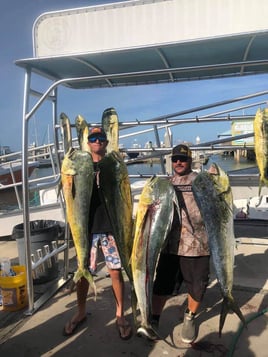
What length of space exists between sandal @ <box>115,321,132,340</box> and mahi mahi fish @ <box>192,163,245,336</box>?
89 centimetres

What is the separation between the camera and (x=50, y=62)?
11.3 ft

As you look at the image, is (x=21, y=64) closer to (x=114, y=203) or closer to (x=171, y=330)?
(x=114, y=203)

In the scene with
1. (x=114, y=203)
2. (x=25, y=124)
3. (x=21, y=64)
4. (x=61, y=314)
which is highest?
(x=21, y=64)

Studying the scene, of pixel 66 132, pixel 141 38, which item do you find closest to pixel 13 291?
pixel 66 132

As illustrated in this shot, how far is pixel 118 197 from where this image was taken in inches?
102

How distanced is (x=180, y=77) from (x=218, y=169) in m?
2.40

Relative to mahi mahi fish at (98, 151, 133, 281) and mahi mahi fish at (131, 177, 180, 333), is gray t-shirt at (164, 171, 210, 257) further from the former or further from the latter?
mahi mahi fish at (98, 151, 133, 281)

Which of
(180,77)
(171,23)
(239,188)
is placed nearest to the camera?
(171,23)

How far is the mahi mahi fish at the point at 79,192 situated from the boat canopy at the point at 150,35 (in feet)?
3.53

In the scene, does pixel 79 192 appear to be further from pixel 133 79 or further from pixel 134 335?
pixel 133 79

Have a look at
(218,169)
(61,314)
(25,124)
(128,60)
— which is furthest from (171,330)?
(128,60)

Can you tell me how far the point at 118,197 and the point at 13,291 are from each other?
1812 mm

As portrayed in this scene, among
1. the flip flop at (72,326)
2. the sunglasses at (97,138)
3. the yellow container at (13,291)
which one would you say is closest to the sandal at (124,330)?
the flip flop at (72,326)

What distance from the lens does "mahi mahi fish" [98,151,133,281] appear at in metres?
2.55
